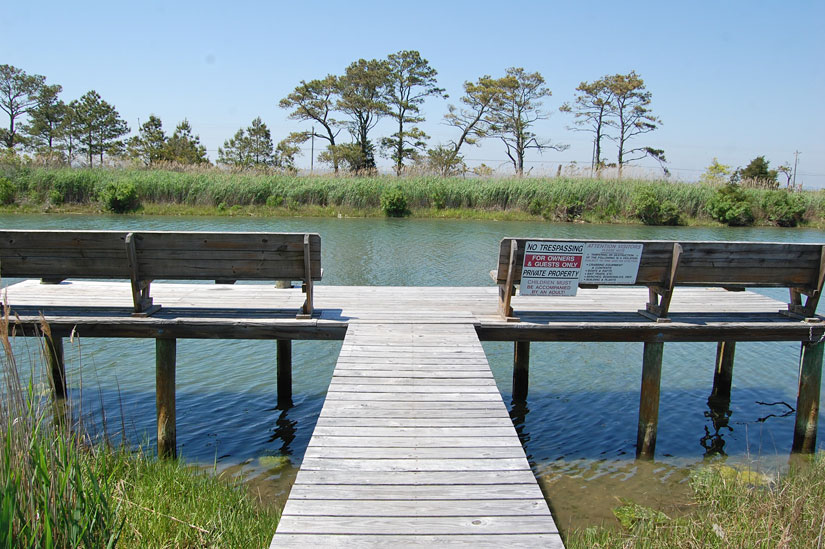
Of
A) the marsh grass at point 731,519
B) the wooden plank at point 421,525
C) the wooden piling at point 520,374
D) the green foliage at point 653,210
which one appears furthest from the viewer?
the green foliage at point 653,210

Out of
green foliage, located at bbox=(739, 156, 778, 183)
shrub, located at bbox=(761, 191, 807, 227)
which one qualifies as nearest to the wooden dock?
→ shrub, located at bbox=(761, 191, 807, 227)

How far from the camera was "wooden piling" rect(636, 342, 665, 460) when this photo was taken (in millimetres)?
7031

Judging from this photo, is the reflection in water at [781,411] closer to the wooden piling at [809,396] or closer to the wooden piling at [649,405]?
the wooden piling at [809,396]

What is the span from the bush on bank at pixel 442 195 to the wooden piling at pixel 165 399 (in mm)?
26980

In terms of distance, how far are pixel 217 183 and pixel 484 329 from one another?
29.7 m

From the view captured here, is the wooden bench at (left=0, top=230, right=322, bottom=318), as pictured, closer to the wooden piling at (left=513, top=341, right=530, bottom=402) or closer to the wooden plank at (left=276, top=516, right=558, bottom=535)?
the wooden piling at (left=513, top=341, right=530, bottom=402)

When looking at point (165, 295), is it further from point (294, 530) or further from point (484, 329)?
point (294, 530)

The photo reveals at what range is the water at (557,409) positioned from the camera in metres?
6.50

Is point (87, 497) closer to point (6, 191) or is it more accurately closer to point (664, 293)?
point (664, 293)

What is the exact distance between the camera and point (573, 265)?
7016 millimetres

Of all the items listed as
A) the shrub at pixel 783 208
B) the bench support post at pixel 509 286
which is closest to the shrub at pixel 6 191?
the bench support post at pixel 509 286

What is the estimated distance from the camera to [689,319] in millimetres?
7352

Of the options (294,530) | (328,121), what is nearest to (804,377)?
(294,530)

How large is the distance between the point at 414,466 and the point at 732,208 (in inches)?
1306
